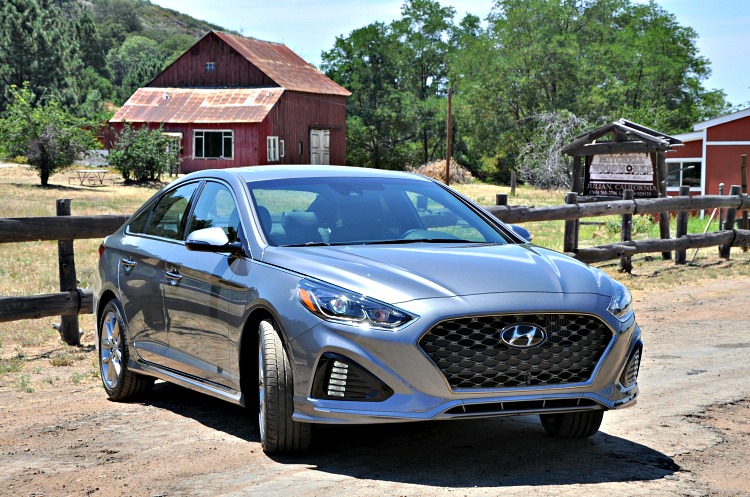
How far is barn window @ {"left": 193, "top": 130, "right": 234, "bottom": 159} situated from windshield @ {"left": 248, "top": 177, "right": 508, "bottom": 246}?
1794 inches

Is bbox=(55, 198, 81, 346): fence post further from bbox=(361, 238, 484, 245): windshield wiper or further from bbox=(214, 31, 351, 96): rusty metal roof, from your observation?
bbox=(214, 31, 351, 96): rusty metal roof

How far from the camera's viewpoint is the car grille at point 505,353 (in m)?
5.16

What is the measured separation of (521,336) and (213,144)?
157 feet

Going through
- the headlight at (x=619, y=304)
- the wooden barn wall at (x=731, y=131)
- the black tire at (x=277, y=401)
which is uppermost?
Result: the wooden barn wall at (x=731, y=131)

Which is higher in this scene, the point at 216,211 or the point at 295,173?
the point at 295,173

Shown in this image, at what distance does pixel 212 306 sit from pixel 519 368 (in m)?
1.97

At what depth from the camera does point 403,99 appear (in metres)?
78.8

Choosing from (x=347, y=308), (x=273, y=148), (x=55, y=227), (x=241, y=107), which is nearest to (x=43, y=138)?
(x=241, y=107)

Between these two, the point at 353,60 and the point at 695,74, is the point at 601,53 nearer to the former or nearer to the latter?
the point at 695,74

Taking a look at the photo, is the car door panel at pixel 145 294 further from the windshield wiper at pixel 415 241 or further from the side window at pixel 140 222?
the windshield wiper at pixel 415 241

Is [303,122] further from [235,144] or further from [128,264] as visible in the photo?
[128,264]

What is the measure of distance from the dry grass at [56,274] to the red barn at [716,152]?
807cm

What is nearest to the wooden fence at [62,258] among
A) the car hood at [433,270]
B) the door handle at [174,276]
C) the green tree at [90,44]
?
the door handle at [174,276]

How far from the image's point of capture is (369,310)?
5188mm
